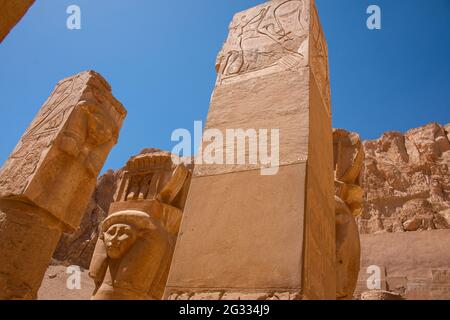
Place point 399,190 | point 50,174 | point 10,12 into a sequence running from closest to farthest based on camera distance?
point 10,12 < point 50,174 < point 399,190

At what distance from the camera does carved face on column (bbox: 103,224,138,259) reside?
3541mm

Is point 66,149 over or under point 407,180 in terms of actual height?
under

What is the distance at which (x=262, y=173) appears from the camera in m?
2.24

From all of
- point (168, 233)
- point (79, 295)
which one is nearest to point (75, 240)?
point (79, 295)

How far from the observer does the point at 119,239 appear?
11.7 feet

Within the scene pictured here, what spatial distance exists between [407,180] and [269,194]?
21.2 metres

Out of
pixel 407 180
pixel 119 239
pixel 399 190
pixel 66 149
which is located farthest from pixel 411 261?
pixel 407 180

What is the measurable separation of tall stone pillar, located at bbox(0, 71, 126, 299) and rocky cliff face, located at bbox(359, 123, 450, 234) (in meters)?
17.2

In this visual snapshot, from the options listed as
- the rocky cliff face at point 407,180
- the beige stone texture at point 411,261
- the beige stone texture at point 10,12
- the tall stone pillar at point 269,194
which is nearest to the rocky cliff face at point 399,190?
the rocky cliff face at point 407,180

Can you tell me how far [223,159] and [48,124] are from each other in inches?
116

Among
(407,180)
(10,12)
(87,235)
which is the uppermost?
(407,180)

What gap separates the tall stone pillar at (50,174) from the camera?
3713 mm

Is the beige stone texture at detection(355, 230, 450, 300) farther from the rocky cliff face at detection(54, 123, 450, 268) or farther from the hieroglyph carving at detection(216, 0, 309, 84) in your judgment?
the rocky cliff face at detection(54, 123, 450, 268)

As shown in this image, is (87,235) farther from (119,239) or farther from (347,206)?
(347,206)
